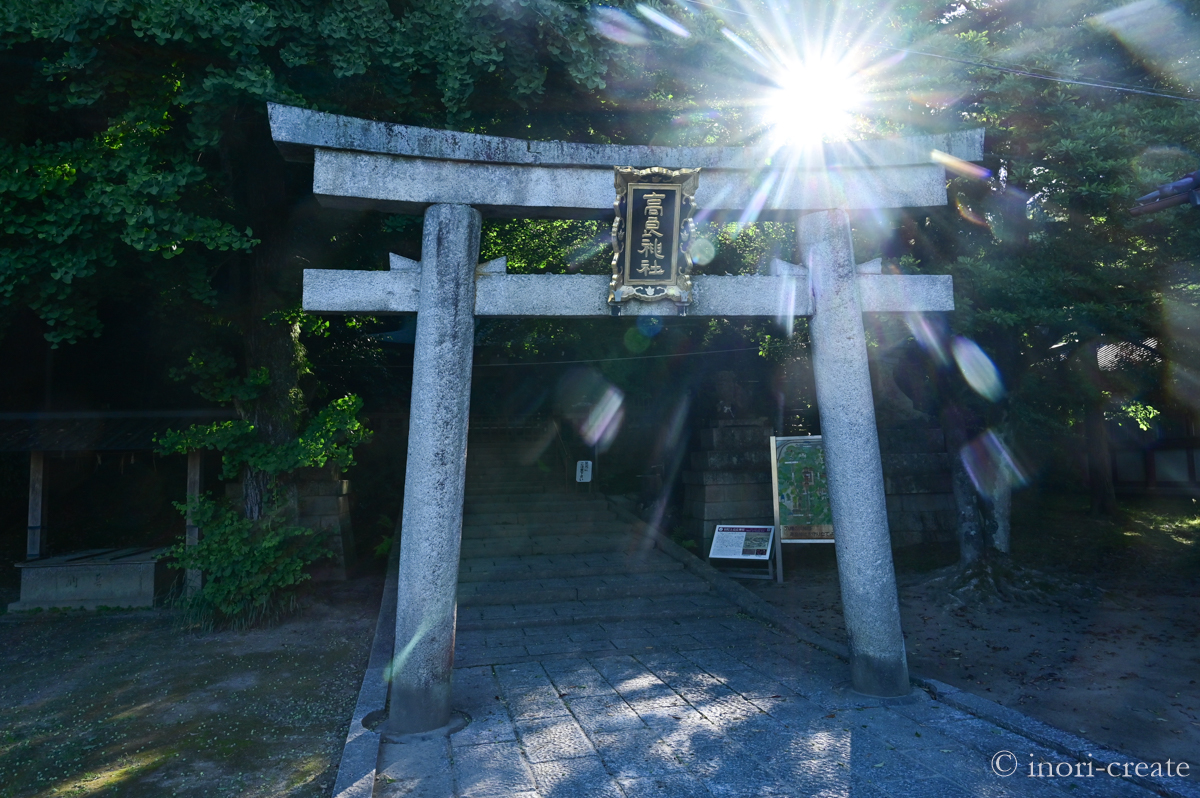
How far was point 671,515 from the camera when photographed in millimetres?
12859

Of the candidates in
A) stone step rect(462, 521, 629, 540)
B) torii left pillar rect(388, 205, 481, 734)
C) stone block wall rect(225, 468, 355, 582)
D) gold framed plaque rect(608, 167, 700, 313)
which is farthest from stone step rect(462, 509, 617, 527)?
gold framed plaque rect(608, 167, 700, 313)

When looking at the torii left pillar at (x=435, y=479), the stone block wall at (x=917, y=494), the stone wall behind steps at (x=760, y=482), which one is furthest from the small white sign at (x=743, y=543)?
the torii left pillar at (x=435, y=479)

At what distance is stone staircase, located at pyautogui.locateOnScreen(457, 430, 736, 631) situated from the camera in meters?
8.86

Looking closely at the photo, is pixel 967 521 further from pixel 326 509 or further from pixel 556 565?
pixel 326 509

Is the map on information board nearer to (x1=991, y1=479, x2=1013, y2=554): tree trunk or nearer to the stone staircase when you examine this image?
the stone staircase

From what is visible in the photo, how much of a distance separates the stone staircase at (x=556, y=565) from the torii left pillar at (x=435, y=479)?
3.17 m

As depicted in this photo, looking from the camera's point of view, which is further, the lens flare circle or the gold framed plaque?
the lens flare circle

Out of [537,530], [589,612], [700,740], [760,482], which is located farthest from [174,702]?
[760,482]

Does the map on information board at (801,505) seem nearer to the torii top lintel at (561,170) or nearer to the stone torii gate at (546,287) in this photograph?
the stone torii gate at (546,287)

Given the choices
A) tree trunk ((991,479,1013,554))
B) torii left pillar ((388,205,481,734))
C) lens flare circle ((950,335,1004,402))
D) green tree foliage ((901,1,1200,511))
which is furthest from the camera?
tree trunk ((991,479,1013,554))

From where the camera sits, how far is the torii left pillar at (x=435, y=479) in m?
5.25

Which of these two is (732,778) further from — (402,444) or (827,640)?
(402,444)

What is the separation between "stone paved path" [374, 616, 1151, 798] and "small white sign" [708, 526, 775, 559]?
3.23 meters

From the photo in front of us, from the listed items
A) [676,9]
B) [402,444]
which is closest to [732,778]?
[676,9]
